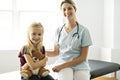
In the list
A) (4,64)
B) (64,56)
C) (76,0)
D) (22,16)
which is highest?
(76,0)

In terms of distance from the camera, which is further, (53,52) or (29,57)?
(53,52)

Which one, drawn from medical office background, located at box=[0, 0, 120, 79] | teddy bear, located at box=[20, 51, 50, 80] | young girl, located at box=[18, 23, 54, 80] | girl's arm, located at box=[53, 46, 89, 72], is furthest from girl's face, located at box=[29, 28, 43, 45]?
medical office background, located at box=[0, 0, 120, 79]

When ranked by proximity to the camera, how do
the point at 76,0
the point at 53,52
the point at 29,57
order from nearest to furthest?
1. the point at 29,57
2. the point at 53,52
3. the point at 76,0

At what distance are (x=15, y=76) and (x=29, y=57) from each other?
730 mm

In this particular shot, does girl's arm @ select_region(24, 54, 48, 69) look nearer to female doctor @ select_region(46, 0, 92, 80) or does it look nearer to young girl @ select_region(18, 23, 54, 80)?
young girl @ select_region(18, 23, 54, 80)

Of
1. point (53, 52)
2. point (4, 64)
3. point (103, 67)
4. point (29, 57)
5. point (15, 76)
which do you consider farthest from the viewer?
point (4, 64)

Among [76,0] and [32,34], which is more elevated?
[76,0]

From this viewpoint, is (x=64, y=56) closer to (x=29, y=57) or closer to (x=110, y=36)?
(x=29, y=57)

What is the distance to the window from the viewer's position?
3.90m

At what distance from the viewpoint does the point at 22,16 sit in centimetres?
397

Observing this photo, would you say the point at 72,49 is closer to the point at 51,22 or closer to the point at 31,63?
the point at 31,63

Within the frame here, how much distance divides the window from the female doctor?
1.62m

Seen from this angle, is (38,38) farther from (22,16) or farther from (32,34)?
(22,16)

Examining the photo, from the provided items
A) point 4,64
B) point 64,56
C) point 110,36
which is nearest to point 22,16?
point 4,64
